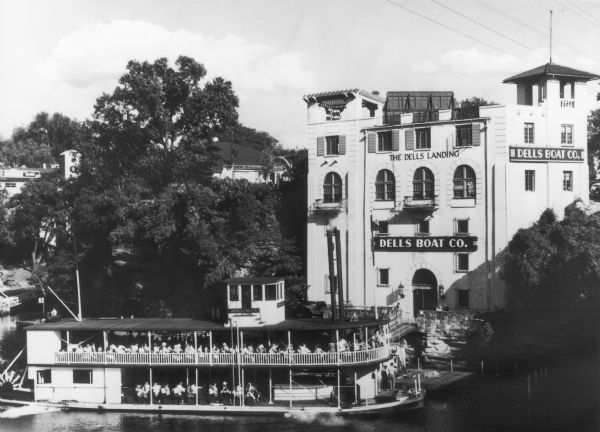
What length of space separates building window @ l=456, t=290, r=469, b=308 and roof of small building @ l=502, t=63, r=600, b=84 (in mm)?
15475

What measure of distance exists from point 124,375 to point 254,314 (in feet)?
25.7

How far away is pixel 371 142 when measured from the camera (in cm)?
5216

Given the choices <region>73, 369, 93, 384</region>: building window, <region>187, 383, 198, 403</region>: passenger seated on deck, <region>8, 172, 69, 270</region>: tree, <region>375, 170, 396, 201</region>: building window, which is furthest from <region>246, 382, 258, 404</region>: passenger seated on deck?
<region>8, 172, 69, 270</region>: tree

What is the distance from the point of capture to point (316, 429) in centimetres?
3281

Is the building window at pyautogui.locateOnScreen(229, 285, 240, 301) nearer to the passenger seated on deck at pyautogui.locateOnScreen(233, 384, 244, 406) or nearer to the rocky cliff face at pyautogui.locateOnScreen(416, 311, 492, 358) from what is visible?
the passenger seated on deck at pyautogui.locateOnScreen(233, 384, 244, 406)

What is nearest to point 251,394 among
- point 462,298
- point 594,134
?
point 462,298

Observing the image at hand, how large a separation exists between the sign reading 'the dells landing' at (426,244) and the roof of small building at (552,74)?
1203 cm

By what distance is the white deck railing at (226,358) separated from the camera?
3522cm

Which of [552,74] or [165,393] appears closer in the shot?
[165,393]

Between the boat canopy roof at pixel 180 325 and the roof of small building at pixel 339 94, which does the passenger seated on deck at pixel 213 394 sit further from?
the roof of small building at pixel 339 94

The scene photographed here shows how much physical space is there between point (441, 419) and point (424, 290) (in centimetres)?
1702

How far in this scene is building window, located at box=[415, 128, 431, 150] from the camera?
50.3 m

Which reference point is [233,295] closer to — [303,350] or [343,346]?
[303,350]

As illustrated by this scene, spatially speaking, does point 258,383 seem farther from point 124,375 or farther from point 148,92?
point 148,92
